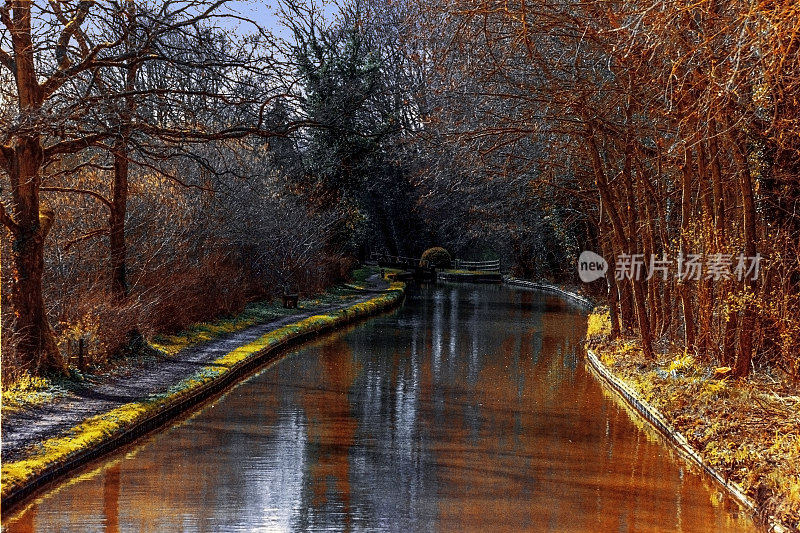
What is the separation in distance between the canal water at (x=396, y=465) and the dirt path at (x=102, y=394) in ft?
2.61

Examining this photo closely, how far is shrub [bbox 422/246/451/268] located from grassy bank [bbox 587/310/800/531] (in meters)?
41.4

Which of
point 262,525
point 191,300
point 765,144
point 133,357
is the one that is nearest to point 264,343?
point 191,300

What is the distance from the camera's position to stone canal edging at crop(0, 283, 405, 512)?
8984 mm

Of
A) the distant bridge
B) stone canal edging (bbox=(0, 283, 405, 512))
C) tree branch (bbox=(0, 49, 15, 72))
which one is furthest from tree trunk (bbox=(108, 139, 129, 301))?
the distant bridge

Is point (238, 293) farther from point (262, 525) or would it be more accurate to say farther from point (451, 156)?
point (262, 525)

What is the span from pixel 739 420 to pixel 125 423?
22.7 ft

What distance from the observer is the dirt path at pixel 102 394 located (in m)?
10.5

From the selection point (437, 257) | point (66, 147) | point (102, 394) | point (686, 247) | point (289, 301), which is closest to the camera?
point (102, 394)

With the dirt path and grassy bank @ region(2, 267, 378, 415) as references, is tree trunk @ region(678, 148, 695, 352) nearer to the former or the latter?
the dirt path

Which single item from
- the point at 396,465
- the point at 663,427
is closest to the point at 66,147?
the point at 396,465

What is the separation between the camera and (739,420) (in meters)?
11.0

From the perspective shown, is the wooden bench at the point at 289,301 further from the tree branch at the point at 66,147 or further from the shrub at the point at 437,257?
the shrub at the point at 437,257

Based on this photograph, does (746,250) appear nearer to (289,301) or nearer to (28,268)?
(28,268)

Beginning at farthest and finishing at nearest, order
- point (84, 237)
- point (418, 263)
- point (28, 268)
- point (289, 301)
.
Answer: point (418, 263)
point (289, 301)
point (84, 237)
point (28, 268)
